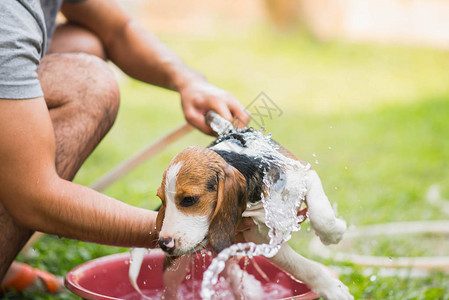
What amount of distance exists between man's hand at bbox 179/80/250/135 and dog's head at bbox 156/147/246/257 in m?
0.54

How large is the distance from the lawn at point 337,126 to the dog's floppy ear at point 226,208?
0.30 metres

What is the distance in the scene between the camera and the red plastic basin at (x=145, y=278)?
1952 mm

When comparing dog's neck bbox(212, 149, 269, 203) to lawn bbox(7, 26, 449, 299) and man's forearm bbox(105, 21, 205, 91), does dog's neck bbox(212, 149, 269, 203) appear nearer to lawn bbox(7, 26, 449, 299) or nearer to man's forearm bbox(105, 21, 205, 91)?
lawn bbox(7, 26, 449, 299)

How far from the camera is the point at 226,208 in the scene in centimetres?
143

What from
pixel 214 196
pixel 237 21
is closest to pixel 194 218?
pixel 214 196

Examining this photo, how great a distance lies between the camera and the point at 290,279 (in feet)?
6.29

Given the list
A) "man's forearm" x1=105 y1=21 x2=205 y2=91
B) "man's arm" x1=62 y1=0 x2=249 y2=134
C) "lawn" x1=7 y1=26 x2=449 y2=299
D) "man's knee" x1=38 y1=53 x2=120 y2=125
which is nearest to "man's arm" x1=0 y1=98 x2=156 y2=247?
"lawn" x1=7 y1=26 x2=449 y2=299

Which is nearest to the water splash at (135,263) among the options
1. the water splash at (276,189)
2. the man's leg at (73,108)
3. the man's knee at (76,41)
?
the man's leg at (73,108)

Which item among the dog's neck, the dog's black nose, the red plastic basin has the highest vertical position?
the dog's neck

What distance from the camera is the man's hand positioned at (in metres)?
2.00

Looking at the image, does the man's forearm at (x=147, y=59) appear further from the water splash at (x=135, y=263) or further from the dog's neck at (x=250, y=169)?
the dog's neck at (x=250, y=169)

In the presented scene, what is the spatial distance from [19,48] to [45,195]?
413mm

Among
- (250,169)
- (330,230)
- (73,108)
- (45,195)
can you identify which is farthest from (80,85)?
(330,230)

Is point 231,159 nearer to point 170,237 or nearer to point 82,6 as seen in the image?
point 170,237
